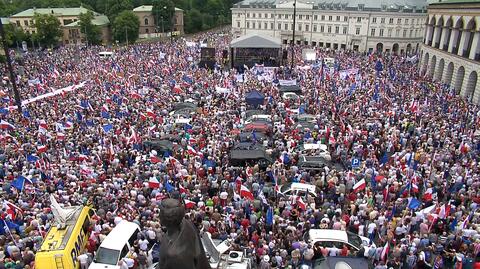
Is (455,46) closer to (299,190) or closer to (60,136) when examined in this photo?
(299,190)

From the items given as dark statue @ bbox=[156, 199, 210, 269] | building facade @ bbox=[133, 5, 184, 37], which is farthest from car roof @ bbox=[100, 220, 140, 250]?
building facade @ bbox=[133, 5, 184, 37]

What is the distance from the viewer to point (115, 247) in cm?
1184

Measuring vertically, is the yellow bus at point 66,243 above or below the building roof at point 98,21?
below

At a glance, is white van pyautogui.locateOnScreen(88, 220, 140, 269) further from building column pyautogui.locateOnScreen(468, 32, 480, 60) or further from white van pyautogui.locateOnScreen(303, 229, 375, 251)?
building column pyautogui.locateOnScreen(468, 32, 480, 60)

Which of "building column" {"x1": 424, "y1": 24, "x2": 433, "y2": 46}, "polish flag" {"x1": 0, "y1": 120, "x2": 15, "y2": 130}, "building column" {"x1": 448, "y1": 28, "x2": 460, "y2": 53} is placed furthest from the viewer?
"building column" {"x1": 424, "y1": 24, "x2": 433, "y2": 46}

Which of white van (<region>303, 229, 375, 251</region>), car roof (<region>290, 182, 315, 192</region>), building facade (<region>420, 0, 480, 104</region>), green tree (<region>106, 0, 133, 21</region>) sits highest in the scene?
green tree (<region>106, 0, 133, 21</region>)

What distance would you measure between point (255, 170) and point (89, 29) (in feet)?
219

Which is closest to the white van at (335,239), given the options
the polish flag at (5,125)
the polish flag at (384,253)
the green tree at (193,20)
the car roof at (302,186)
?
the polish flag at (384,253)

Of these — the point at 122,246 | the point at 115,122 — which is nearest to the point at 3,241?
the point at 122,246

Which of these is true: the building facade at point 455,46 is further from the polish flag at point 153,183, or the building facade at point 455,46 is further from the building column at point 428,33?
the polish flag at point 153,183

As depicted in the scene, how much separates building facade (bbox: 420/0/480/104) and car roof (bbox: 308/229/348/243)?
27793 millimetres

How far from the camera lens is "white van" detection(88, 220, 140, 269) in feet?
38.0

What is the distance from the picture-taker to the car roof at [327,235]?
41.7 feet

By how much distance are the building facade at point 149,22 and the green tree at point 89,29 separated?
19801mm
